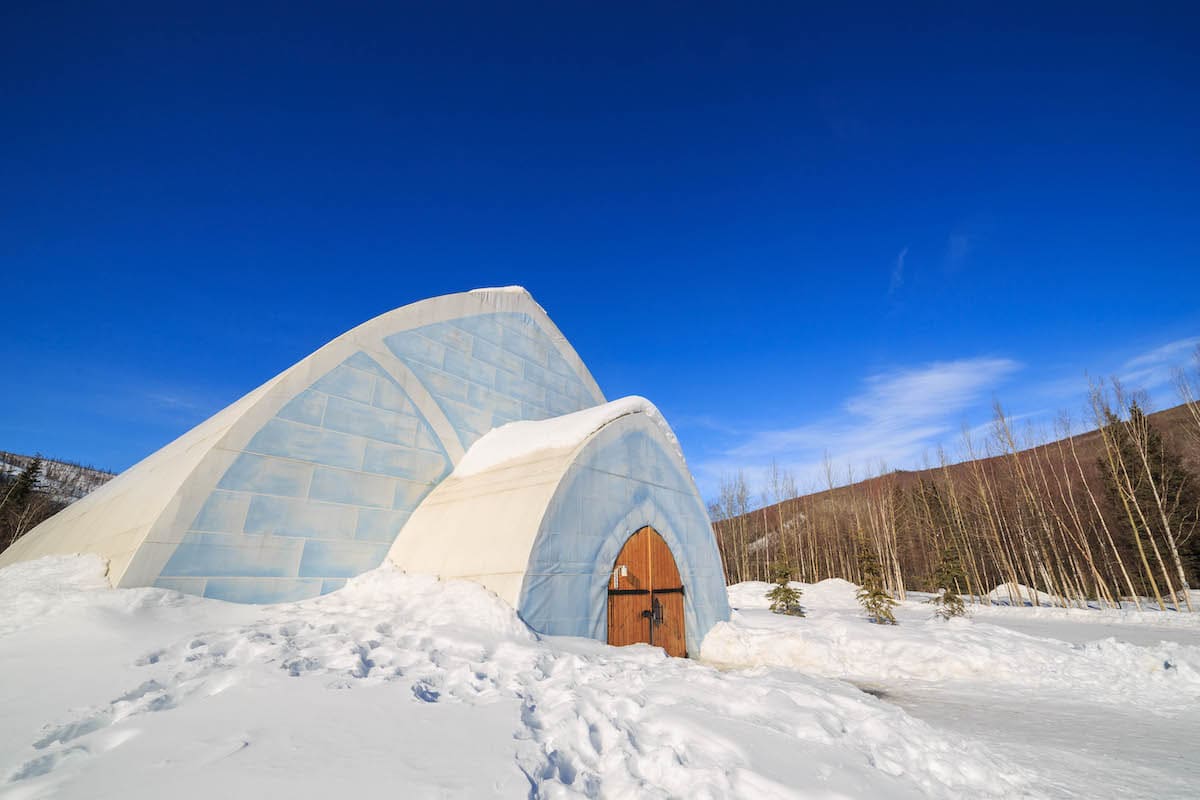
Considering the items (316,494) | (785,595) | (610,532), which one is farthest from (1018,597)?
(316,494)

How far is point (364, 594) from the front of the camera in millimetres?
8492

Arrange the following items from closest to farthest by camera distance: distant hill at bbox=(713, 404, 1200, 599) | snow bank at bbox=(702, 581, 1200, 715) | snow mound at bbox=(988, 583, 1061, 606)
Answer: snow bank at bbox=(702, 581, 1200, 715) → distant hill at bbox=(713, 404, 1200, 599) → snow mound at bbox=(988, 583, 1061, 606)

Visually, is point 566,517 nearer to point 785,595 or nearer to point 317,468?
point 317,468

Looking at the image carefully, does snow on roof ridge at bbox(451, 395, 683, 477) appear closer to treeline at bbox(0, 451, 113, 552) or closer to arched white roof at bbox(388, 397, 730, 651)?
arched white roof at bbox(388, 397, 730, 651)

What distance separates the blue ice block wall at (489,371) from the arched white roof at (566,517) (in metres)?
0.92

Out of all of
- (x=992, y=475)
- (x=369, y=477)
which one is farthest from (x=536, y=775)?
(x=992, y=475)

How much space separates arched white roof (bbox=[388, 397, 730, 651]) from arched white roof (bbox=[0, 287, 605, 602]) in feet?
3.05

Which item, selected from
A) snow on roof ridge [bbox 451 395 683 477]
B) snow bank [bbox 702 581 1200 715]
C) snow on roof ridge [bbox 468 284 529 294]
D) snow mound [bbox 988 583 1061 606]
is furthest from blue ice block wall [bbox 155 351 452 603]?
snow mound [bbox 988 583 1061 606]

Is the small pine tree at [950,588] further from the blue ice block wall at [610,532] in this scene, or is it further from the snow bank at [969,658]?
the blue ice block wall at [610,532]

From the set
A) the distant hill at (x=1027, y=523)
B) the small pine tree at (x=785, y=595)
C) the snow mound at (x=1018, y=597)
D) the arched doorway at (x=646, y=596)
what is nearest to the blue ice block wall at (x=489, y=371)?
the arched doorway at (x=646, y=596)

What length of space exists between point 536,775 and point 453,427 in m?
9.28

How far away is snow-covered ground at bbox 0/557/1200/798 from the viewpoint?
300 cm

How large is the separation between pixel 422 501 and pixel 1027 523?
3838 cm

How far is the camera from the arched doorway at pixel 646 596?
929cm
